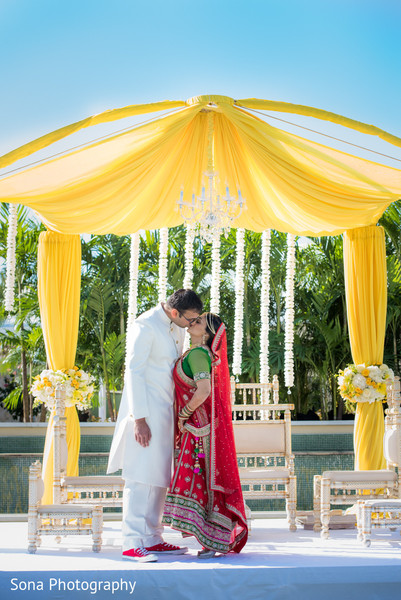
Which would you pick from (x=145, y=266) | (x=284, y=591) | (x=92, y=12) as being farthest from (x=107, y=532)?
(x=92, y=12)

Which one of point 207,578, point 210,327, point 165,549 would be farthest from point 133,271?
point 207,578

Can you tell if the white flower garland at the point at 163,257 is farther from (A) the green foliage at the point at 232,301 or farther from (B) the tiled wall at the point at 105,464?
(A) the green foliage at the point at 232,301

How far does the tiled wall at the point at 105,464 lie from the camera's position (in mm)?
6945

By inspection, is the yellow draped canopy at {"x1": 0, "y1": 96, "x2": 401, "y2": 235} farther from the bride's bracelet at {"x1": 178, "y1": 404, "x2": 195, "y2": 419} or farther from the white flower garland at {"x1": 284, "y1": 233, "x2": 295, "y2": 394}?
the bride's bracelet at {"x1": 178, "y1": 404, "x2": 195, "y2": 419}

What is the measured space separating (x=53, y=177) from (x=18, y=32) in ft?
13.8

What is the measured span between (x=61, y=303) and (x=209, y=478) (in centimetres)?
239

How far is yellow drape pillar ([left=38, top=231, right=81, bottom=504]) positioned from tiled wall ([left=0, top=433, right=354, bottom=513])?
1736 mm

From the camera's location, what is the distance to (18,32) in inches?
321

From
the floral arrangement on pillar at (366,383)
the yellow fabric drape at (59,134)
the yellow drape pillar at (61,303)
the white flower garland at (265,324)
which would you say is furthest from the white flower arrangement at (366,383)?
the yellow fabric drape at (59,134)

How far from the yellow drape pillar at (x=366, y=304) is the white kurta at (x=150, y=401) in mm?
2304

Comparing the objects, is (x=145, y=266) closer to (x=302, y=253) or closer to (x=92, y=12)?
(x=302, y=253)

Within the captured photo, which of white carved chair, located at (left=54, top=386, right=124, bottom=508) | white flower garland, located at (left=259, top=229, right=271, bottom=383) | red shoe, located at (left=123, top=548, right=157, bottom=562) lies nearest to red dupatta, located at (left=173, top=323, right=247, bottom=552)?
red shoe, located at (left=123, top=548, right=157, bottom=562)

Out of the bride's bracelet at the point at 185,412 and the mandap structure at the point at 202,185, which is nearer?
the bride's bracelet at the point at 185,412

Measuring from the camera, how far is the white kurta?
3668 millimetres
